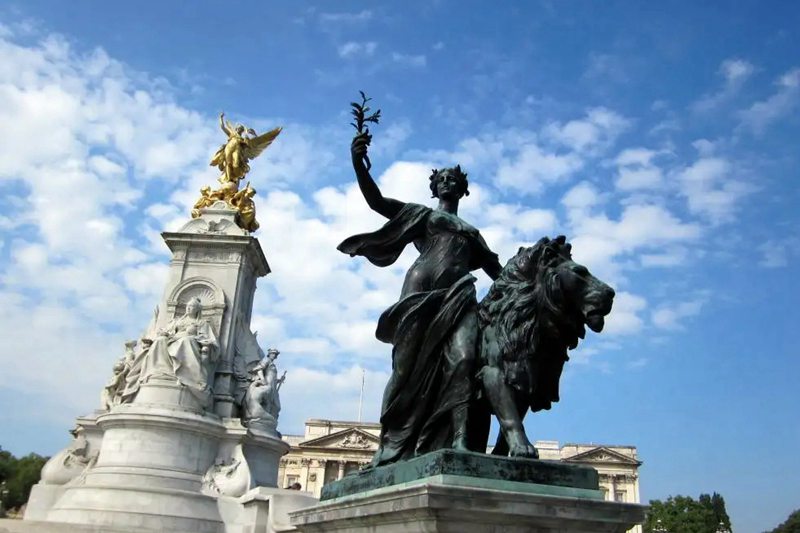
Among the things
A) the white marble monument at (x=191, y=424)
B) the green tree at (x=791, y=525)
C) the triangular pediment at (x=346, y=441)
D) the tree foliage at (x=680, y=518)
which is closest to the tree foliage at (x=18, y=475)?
the triangular pediment at (x=346, y=441)

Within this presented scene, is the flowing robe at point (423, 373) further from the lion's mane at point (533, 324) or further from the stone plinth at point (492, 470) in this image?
the stone plinth at point (492, 470)

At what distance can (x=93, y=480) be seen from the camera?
709 inches

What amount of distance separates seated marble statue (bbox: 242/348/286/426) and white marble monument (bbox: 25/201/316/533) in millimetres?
32

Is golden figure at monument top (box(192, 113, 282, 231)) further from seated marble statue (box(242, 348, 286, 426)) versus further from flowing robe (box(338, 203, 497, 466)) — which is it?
flowing robe (box(338, 203, 497, 466))

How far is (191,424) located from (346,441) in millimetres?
48274

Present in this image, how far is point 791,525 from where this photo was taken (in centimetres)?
8294

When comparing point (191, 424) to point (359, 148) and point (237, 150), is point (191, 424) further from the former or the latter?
point (359, 148)

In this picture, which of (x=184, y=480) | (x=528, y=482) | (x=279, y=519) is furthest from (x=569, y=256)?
(x=184, y=480)

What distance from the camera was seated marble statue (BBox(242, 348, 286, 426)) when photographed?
21.2m

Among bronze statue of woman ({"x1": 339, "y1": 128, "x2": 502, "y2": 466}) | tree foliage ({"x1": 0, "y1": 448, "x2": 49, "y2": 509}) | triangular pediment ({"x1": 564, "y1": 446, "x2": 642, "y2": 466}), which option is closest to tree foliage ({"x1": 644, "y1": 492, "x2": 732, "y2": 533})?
triangular pediment ({"x1": 564, "y1": 446, "x2": 642, "y2": 466})

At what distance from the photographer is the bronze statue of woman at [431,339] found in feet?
17.8

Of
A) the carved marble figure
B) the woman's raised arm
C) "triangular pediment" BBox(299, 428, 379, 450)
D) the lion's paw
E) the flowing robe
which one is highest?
"triangular pediment" BBox(299, 428, 379, 450)

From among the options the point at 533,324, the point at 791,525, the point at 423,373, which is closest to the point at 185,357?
the point at 423,373

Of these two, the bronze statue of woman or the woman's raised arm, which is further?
the woman's raised arm
